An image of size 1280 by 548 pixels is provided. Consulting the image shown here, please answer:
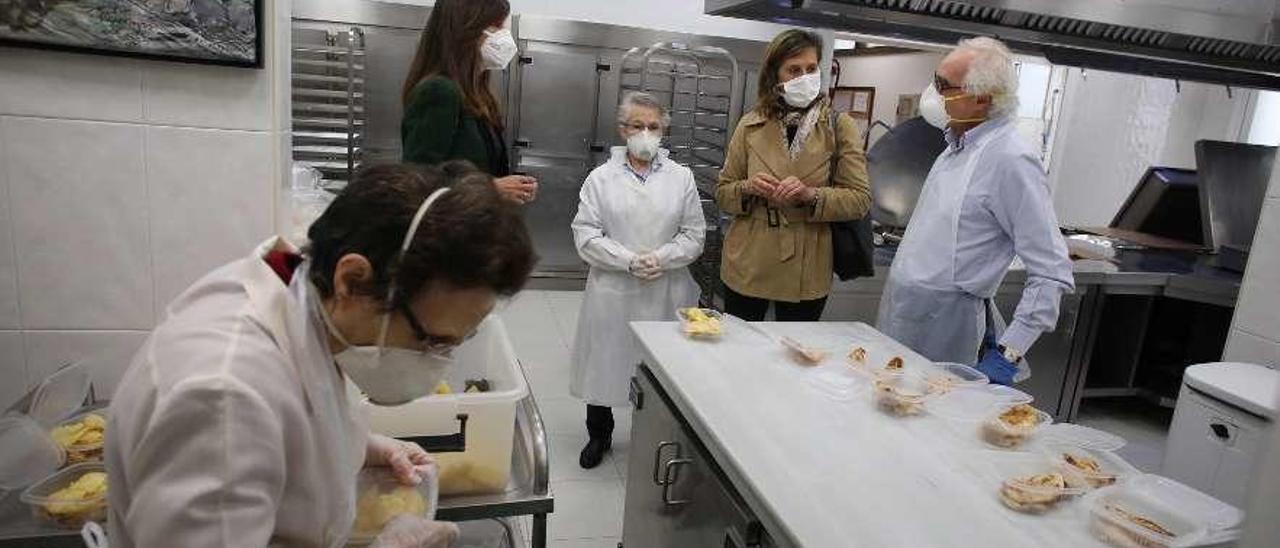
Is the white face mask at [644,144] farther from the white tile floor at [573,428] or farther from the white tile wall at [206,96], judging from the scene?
the white tile wall at [206,96]

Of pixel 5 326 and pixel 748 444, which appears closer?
pixel 748 444

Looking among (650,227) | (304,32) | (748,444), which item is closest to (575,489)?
(650,227)

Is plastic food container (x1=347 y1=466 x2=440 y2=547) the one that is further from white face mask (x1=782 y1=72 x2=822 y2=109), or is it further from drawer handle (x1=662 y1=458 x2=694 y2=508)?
white face mask (x1=782 y1=72 x2=822 y2=109)

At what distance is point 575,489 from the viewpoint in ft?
8.77

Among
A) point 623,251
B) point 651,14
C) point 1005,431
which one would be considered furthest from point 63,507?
point 651,14

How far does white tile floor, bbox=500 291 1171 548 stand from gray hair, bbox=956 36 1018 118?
0.94 meters

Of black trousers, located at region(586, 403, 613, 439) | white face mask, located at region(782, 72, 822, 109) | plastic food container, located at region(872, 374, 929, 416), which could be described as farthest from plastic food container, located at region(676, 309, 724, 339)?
black trousers, located at region(586, 403, 613, 439)

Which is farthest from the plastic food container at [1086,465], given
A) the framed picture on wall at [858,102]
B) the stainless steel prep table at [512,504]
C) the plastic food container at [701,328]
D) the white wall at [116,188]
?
the framed picture on wall at [858,102]

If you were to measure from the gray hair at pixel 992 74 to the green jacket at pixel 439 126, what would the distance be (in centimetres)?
137

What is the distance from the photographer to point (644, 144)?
105 inches

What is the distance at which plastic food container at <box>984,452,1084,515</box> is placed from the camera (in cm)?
114

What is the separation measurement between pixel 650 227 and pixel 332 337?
6.11 ft

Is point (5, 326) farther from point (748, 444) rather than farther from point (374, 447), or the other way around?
point (748, 444)

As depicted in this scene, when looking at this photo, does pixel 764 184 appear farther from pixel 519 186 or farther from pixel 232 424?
pixel 232 424
